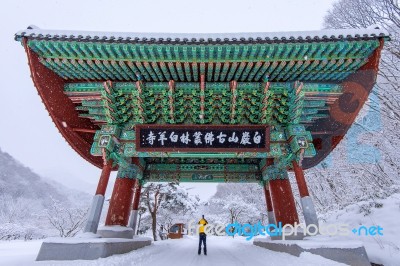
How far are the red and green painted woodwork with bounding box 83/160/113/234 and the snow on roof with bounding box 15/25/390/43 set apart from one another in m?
3.07

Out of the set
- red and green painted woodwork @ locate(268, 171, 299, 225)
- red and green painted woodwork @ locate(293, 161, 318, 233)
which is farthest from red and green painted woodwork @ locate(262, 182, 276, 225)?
red and green painted woodwork @ locate(293, 161, 318, 233)

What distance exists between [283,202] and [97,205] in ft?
17.2

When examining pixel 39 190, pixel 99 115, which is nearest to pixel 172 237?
pixel 99 115

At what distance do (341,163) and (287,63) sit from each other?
842 cm

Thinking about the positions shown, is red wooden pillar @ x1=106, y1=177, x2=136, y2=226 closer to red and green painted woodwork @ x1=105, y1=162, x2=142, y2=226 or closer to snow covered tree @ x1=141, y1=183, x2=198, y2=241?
red and green painted woodwork @ x1=105, y1=162, x2=142, y2=226

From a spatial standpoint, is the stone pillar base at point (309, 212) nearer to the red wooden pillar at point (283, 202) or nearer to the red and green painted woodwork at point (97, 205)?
the red wooden pillar at point (283, 202)

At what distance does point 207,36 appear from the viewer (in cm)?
561

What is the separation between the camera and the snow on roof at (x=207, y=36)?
5422 millimetres

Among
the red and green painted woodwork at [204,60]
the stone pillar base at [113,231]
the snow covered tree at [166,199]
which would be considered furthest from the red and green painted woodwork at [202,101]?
the snow covered tree at [166,199]

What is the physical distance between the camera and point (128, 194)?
7605 mm

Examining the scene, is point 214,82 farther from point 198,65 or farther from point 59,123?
point 59,123

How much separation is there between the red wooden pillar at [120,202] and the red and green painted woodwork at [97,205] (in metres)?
1.01

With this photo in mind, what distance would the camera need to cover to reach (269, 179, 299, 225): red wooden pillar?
7.51 metres

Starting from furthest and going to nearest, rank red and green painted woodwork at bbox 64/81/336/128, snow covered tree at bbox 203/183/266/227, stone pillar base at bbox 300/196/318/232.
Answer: snow covered tree at bbox 203/183/266/227, red and green painted woodwork at bbox 64/81/336/128, stone pillar base at bbox 300/196/318/232
